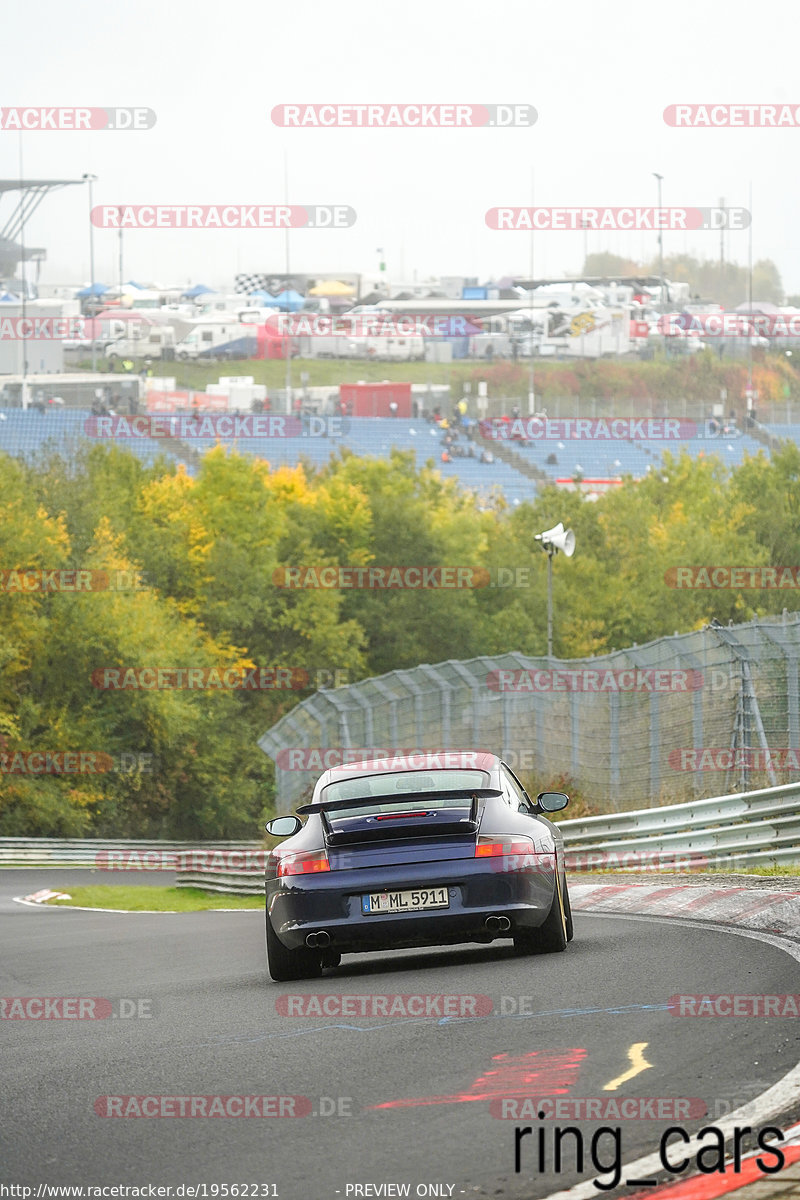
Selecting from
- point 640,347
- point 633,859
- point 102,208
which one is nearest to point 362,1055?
point 633,859

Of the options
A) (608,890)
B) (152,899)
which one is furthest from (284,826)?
(152,899)

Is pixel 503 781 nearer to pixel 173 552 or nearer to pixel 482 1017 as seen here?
pixel 482 1017

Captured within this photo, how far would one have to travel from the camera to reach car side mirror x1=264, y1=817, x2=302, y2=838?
10656mm

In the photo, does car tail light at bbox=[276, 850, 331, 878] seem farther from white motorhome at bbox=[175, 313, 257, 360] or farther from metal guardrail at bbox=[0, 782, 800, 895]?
white motorhome at bbox=[175, 313, 257, 360]

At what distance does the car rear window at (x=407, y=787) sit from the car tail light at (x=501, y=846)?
29 centimetres

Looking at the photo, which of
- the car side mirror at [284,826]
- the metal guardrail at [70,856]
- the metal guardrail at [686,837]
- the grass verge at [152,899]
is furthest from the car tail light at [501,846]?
the metal guardrail at [70,856]

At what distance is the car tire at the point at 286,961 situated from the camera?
10.1 meters

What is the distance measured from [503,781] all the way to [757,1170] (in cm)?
557

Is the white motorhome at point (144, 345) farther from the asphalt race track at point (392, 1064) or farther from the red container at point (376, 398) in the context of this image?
the asphalt race track at point (392, 1064)

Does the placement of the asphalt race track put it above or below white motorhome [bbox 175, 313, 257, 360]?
below

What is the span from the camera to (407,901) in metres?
9.72

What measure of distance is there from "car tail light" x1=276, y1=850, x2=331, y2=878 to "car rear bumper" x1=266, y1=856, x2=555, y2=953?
4cm

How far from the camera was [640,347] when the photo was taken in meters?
178

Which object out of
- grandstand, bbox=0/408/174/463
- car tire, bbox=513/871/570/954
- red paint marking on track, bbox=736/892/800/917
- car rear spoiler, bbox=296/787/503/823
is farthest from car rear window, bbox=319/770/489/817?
grandstand, bbox=0/408/174/463
